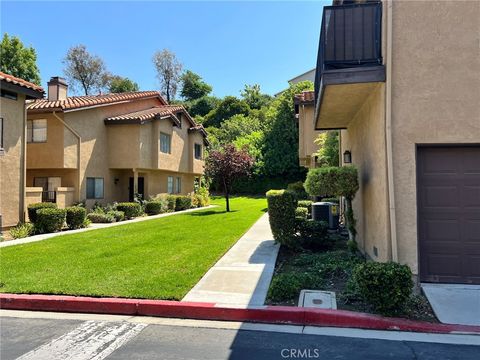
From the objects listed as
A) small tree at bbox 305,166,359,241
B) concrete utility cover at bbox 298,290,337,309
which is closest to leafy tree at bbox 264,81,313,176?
small tree at bbox 305,166,359,241

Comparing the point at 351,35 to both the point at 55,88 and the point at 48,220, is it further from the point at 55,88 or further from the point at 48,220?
the point at 55,88

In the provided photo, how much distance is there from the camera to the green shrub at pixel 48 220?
45.6 feet

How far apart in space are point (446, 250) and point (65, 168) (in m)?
16.9

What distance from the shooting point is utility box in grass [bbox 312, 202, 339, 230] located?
13.0 metres

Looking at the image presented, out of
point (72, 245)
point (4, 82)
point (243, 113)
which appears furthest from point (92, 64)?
point (72, 245)

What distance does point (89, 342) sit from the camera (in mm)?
4500

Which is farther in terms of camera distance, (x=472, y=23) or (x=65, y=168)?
(x=65, y=168)

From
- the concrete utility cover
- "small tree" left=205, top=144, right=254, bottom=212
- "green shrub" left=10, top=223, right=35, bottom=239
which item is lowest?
the concrete utility cover

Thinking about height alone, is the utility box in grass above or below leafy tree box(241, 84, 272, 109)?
below

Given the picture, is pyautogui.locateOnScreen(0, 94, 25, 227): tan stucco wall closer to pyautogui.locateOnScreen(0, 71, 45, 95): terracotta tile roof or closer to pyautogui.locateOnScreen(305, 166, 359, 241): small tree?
pyautogui.locateOnScreen(0, 71, 45, 95): terracotta tile roof

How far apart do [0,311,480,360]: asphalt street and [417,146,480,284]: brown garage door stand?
5.99 ft

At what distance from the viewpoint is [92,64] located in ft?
174

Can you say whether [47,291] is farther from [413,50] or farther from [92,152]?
[92,152]

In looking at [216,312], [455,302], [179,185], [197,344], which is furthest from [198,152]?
[197,344]
